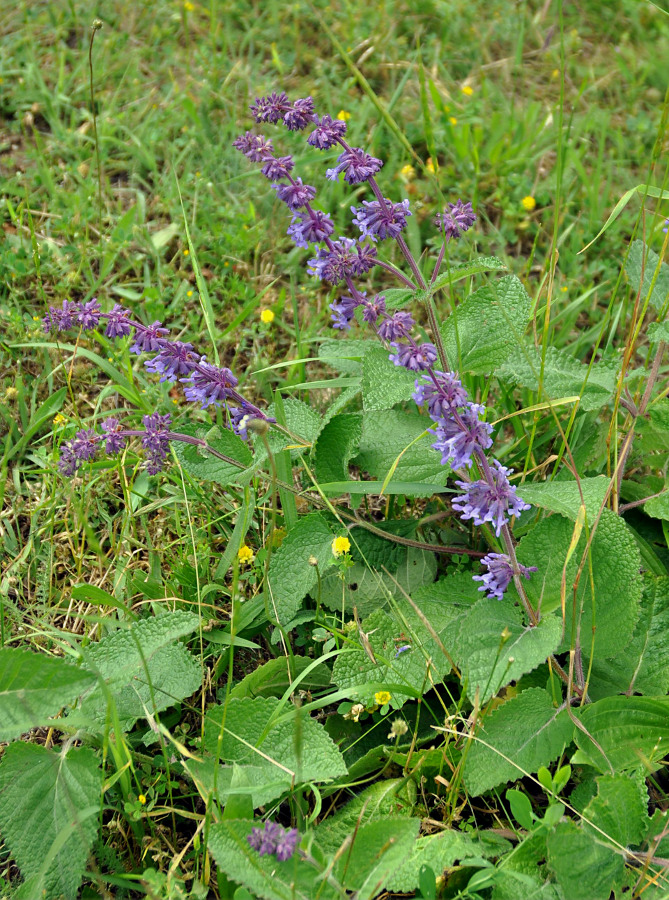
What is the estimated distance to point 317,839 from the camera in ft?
6.45

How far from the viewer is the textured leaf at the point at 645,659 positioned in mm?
2141

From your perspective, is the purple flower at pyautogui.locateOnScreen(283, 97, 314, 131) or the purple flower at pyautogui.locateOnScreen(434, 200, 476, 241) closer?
the purple flower at pyautogui.locateOnScreen(283, 97, 314, 131)

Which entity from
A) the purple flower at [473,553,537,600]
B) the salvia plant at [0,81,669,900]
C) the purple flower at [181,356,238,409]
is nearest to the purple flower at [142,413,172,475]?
the salvia plant at [0,81,669,900]

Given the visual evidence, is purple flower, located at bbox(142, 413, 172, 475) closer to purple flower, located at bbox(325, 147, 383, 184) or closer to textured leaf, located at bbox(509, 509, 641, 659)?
purple flower, located at bbox(325, 147, 383, 184)

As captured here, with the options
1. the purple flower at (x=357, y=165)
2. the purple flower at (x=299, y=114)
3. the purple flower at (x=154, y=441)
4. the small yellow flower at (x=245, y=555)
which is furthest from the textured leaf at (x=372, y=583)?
the purple flower at (x=299, y=114)

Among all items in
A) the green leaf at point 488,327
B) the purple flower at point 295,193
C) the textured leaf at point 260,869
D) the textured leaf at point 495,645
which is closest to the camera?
the textured leaf at point 260,869

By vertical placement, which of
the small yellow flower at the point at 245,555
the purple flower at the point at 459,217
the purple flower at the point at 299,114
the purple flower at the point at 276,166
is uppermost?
the purple flower at the point at 299,114

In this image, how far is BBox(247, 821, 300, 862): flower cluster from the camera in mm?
1551

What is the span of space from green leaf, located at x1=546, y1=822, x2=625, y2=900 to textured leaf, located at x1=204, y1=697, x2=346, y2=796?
1.76ft

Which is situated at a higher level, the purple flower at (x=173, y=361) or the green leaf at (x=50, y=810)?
the purple flower at (x=173, y=361)

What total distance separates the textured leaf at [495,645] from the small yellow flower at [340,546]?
16.4 inches

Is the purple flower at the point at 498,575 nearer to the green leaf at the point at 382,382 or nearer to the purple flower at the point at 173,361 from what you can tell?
the green leaf at the point at 382,382

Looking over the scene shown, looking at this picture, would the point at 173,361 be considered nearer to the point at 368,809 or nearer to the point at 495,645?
the point at 495,645

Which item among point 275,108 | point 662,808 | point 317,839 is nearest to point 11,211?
point 275,108
